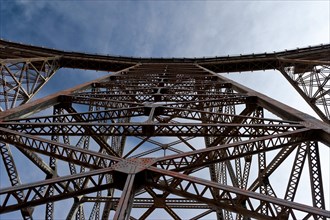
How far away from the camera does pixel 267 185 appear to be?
902 centimetres

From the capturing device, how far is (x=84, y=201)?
11.1 metres

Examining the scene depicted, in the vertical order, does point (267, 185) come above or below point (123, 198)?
above

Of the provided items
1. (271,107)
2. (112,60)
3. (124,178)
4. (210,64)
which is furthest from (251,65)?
(124,178)

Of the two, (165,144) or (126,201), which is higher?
(165,144)

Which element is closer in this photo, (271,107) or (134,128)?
(134,128)

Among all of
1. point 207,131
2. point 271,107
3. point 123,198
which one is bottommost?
point 123,198

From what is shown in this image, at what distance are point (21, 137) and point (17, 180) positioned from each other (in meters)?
2.84

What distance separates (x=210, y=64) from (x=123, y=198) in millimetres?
16154

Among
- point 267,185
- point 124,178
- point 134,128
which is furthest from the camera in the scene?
point 267,185

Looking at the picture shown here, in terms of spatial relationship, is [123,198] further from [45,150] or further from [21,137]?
[21,137]

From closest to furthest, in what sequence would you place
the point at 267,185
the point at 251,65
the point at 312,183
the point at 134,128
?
the point at 312,183 → the point at 134,128 → the point at 267,185 → the point at 251,65

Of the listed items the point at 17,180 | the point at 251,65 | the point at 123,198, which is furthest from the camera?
the point at 251,65

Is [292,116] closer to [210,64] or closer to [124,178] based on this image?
[124,178]

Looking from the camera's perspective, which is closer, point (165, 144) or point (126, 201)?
point (126, 201)
